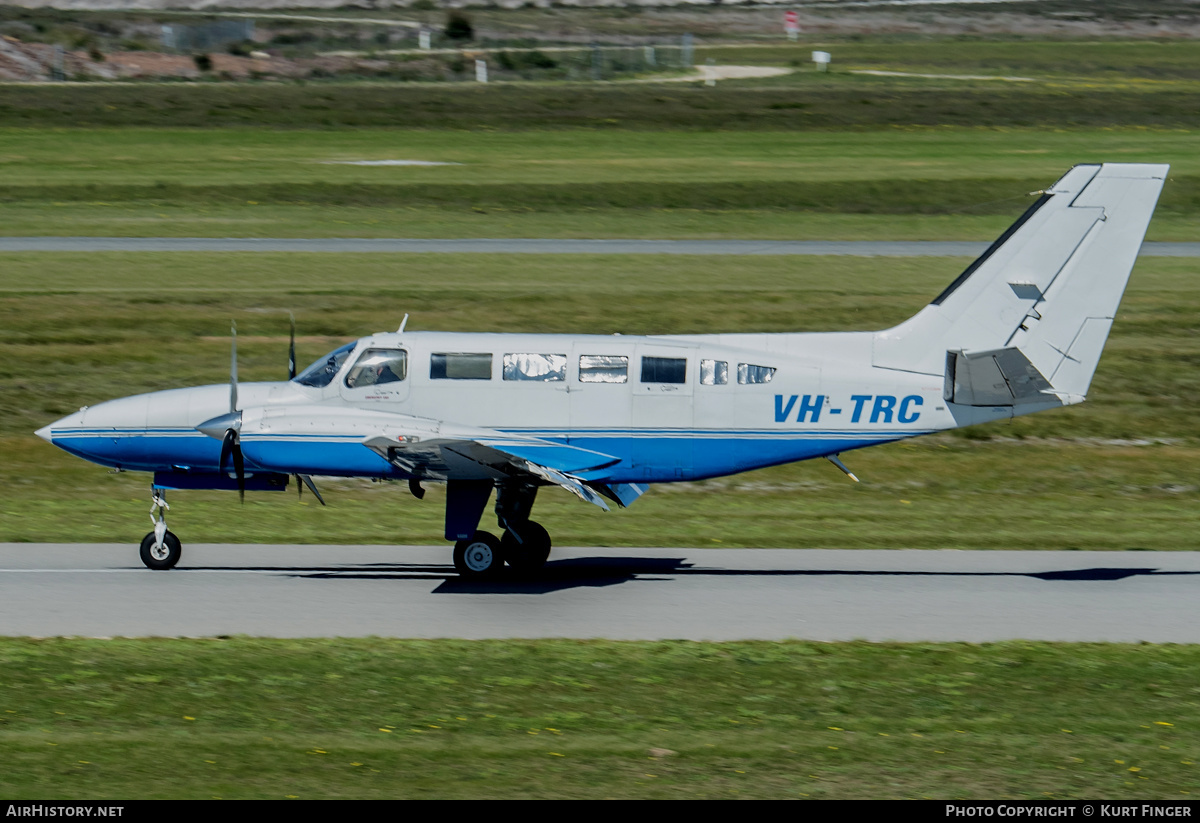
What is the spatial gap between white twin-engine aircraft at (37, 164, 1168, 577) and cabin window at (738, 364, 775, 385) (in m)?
0.02

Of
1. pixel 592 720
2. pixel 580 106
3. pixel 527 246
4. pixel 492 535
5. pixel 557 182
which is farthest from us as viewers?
pixel 580 106

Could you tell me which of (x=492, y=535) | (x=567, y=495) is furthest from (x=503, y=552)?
(x=567, y=495)

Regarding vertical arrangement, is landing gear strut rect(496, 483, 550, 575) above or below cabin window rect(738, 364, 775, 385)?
below

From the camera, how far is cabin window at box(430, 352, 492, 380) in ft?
52.9

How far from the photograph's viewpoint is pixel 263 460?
51.2ft

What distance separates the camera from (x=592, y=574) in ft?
54.9

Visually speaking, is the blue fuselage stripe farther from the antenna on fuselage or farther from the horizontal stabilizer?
the horizontal stabilizer

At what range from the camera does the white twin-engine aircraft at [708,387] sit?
52.5 feet

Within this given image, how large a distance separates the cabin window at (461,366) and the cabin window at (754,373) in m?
2.89

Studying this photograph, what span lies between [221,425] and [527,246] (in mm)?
24145

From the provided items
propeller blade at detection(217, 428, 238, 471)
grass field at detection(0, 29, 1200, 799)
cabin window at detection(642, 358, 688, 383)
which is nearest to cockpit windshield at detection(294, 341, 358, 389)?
propeller blade at detection(217, 428, 238, 471)

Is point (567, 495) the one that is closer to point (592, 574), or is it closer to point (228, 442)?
point (592, 574)

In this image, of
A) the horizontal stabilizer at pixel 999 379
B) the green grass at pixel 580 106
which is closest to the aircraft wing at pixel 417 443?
the horizontal stabilizer at pixel 999 379

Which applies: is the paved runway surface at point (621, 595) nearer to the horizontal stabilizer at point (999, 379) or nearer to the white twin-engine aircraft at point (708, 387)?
the white twin-engine aircraft at point (708, 387)
